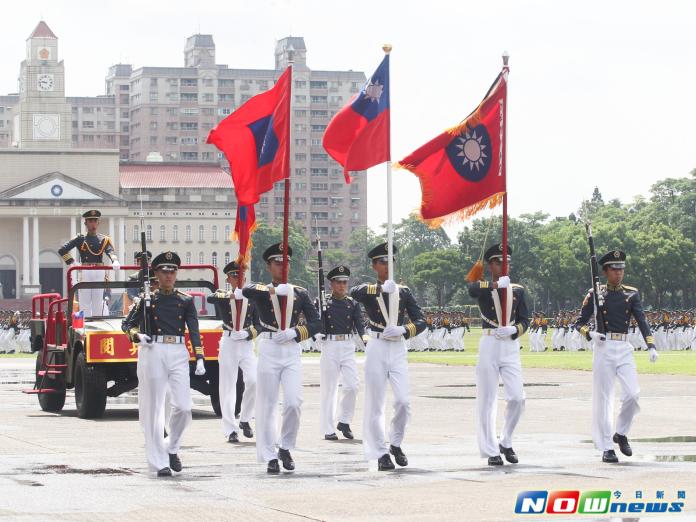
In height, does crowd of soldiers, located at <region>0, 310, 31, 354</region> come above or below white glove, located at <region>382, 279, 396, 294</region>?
below

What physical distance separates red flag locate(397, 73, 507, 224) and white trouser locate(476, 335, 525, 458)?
1486mm

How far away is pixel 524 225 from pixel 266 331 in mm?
109047

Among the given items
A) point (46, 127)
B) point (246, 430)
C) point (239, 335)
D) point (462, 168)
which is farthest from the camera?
point (46, 127)

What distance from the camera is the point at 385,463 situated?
1359cm

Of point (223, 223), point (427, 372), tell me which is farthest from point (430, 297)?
point (427, 372)

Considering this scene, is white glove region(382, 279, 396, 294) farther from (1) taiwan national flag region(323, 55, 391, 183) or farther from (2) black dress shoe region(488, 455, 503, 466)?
(2) black dress shoe region(488, 455, 503, 466)

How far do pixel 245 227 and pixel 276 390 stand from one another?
2495mm

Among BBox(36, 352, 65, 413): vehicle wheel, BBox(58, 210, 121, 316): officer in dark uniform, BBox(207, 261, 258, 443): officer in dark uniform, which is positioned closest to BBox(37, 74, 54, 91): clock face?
BBox(58, 210, 121, 316): officer in dark uniform

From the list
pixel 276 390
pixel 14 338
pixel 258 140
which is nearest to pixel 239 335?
pixel 258 140

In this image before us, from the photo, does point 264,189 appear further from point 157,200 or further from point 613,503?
point 157,200

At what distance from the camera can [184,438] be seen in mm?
17484

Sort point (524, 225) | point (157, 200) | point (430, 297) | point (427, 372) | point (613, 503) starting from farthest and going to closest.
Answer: point (430, 297), point (157, 200), point (524, 225), point (427, 372), point (613, 503)

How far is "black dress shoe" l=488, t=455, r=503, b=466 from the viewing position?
13.7 m

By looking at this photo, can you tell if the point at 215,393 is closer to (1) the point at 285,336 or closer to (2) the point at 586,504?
(1) the point at 285,336
